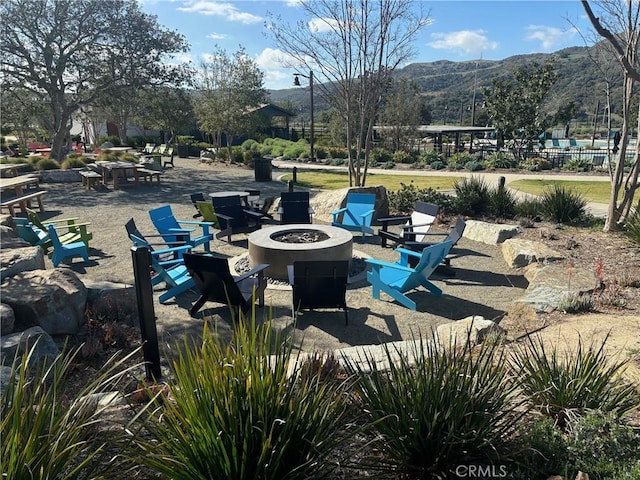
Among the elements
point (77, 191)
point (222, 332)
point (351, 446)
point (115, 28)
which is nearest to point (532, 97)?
point (115, 28)

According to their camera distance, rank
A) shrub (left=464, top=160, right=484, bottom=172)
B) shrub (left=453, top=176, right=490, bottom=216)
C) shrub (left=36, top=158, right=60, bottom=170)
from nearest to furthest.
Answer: shrub (left=453, top=176, right=490, bottom=216)
shrub (left=36, top=158, right=60, bottom=170)
shrub (left=464, top=160, right=484, bottom=172)

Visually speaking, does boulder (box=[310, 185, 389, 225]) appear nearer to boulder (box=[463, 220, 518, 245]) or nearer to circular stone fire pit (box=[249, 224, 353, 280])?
boulder (box=[463, 220, 518, 245])

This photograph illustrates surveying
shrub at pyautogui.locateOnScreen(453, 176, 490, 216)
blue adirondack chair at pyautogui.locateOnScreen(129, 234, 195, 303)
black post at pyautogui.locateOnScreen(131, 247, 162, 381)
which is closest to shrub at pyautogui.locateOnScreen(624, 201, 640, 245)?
shrub at pyautogui.locateOnScreen(453, 176, 490, 216)

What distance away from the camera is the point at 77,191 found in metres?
16.0

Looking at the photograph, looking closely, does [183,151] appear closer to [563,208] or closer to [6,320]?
[563,208]

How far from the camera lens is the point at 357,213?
9.56 m

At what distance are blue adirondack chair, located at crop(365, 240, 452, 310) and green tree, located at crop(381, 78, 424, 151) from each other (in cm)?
2671

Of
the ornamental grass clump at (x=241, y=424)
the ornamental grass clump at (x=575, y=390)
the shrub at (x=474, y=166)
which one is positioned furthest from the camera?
the shrub at (x=474, y=166)

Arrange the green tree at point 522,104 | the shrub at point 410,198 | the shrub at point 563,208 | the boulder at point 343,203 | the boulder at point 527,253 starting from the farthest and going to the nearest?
the green tree at point 522,104 < the shrub at point 410,198 < the boulder at point 343,203 < the shrub at point 563,208 < the boulder at point 527,253

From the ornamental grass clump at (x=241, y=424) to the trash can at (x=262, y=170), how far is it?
56.9 feet

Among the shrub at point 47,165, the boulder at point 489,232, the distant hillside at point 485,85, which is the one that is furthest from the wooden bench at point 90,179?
the boulder at point 489,232

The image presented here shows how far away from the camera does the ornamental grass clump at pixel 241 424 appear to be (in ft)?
6.07

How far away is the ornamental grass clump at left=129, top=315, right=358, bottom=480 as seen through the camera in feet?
6.07

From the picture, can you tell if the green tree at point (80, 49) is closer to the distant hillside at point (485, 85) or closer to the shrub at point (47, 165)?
the shrub at point (47, 165)
